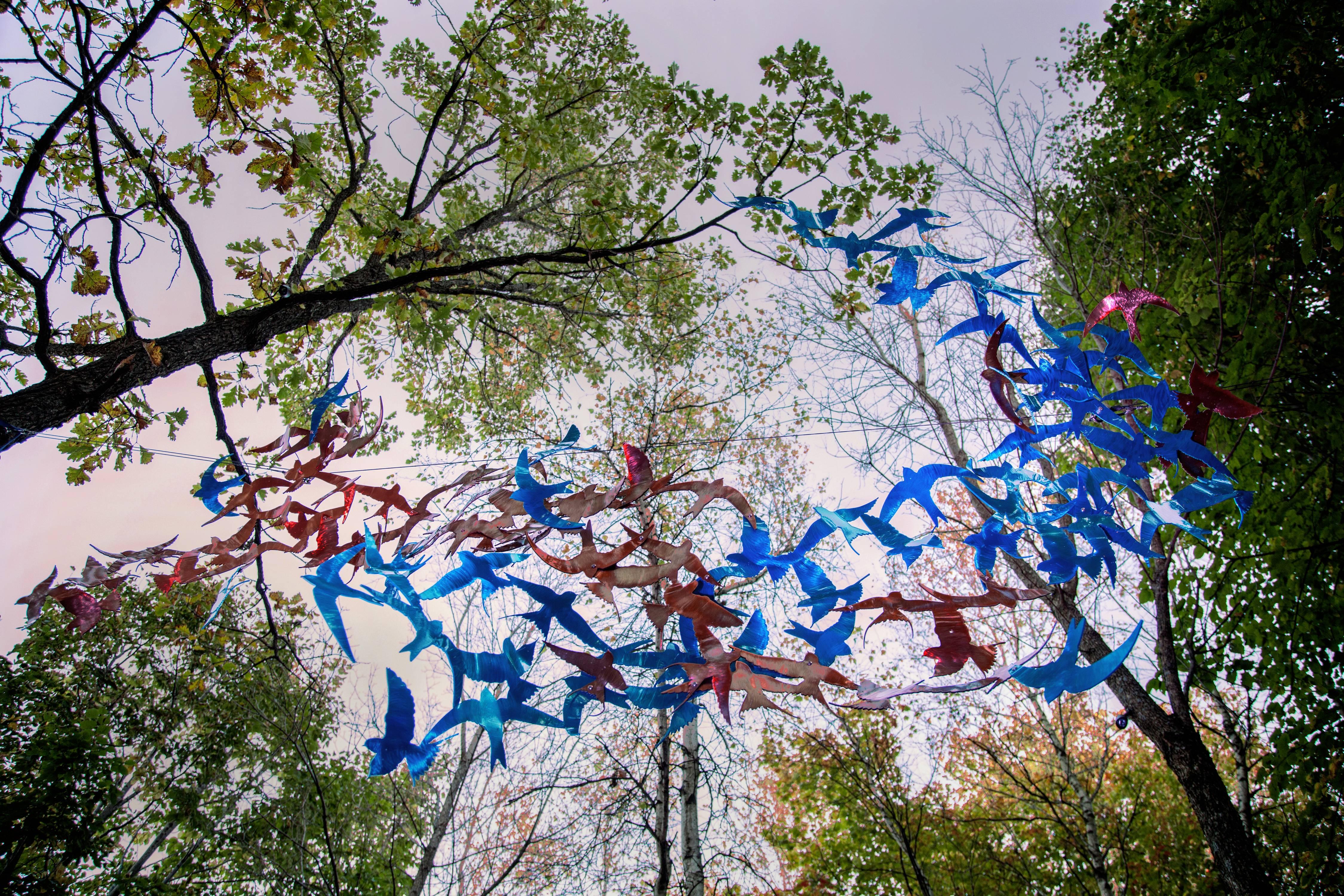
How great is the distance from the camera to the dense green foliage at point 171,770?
19.8 feet

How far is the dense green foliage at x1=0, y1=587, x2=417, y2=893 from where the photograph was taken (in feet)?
19.8

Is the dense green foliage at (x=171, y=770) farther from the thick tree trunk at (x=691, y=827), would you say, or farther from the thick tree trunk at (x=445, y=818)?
the thick tree trunk at (x=691, y=827)

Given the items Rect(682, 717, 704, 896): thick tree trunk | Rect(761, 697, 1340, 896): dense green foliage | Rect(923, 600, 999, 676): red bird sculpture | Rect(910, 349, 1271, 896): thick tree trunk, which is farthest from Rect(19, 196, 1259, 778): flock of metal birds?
Rect(761, 697, 1340, 896): dense green foliage

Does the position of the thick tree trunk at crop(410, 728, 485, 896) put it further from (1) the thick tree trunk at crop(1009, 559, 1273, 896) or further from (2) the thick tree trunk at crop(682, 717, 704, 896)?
(1) the thick tree trunk at crop(1009, 559, 1273, 896)

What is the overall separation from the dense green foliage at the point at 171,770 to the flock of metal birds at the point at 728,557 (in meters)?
4.47

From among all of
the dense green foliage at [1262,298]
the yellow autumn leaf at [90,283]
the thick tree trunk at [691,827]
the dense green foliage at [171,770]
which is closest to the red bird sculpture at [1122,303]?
the dense green foliage at [1262,298]

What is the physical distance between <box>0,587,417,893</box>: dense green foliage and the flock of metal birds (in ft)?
14.7

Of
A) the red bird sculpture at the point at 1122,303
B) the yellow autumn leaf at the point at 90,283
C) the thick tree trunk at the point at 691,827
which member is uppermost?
the yellow autumn leaf at the point at 90,283

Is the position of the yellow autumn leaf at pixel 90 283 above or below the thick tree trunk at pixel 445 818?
above

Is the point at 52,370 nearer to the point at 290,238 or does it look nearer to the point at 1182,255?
the point at 290,238

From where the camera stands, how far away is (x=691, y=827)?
4758 mm

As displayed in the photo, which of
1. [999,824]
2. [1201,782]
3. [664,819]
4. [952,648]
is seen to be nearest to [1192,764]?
[1201,782]

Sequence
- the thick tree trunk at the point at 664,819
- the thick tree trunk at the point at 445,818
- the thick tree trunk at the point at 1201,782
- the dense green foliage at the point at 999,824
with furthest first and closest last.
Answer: the dense green foliage at the point at 999,824, the thick tree trunk at the point at 445,818, the thick tree trunk at the point at 664,819, the thick tree trunk at the point at 1201,782

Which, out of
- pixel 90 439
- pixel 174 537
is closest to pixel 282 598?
pixel 90 439
